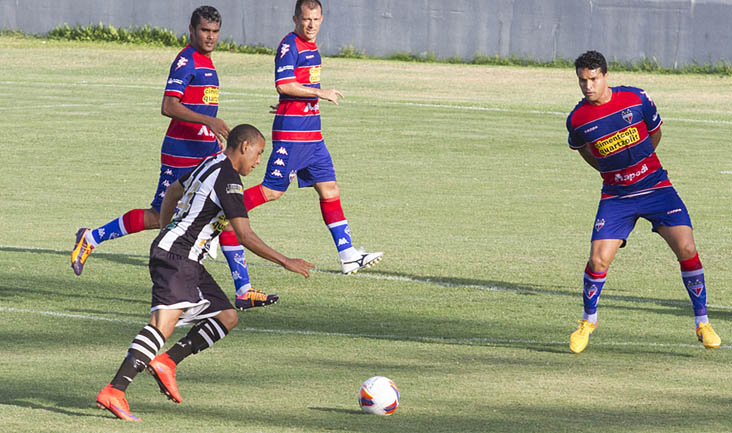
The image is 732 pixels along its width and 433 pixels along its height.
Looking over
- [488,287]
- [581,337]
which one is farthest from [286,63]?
[581,337]

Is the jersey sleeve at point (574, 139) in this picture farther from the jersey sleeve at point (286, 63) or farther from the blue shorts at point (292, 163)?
the jersey sleeve at point (286, 63)

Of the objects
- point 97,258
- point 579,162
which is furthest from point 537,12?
point 97,258

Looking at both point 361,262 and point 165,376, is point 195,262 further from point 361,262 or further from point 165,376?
point 361,262

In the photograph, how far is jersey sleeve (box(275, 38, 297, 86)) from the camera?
433 inches

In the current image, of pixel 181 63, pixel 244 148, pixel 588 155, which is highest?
pixel 181 63

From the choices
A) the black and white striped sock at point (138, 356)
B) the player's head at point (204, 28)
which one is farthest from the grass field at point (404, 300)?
the player's head at point (204, 28)

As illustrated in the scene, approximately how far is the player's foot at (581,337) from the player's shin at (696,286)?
0.74 m

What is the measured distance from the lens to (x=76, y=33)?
149 ft

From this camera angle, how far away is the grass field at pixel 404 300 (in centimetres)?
714

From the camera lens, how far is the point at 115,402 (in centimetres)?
674

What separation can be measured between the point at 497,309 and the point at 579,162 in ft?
35.5

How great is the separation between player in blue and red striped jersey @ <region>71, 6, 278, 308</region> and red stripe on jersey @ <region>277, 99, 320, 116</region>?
2.75 ft

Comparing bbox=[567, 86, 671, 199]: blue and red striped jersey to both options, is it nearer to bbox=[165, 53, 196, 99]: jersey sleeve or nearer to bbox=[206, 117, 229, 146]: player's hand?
bbox=[206, 117, 229, 146]: player's hand

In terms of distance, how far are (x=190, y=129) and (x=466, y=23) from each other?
30836 millimetres
